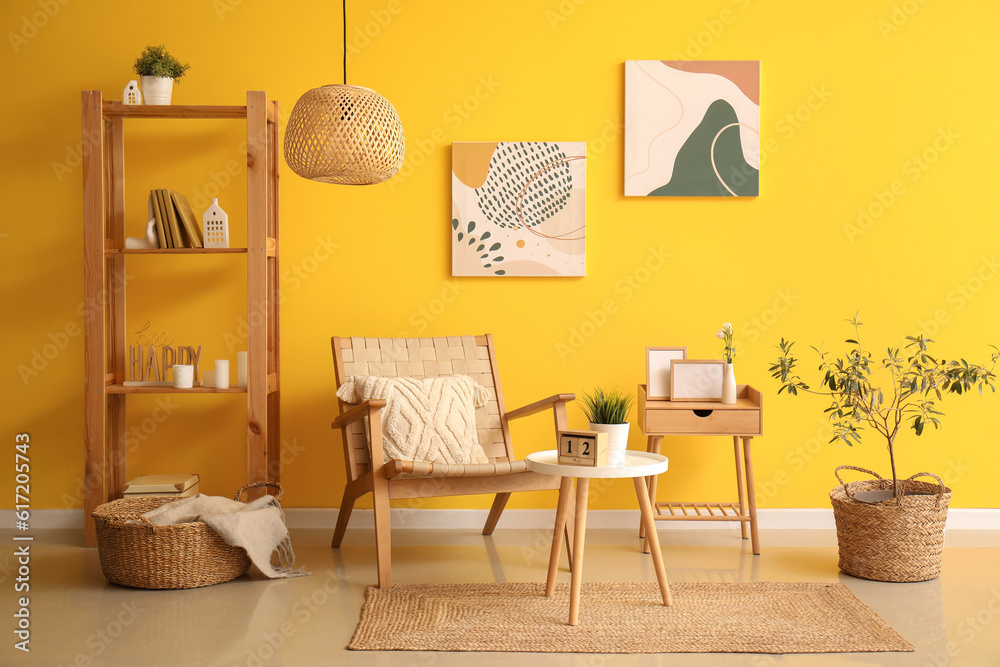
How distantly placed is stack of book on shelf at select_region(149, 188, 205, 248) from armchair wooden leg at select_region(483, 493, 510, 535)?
5.15 feet

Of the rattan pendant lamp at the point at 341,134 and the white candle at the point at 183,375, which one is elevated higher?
the rattan pendant lamp at the point at 341,134

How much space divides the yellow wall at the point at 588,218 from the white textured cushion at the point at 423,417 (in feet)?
1.54

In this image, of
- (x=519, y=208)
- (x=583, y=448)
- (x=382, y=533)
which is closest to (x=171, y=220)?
(x=519, y=208)

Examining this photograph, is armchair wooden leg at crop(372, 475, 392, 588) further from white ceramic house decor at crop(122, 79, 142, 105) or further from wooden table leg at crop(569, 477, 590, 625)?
white ceramic house decor at crop(122, 79, 142, 105)

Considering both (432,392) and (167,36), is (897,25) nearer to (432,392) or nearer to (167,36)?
(432,392)

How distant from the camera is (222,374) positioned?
10.2ft

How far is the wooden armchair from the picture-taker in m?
2.57

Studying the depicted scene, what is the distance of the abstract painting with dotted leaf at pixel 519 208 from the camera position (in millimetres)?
3389

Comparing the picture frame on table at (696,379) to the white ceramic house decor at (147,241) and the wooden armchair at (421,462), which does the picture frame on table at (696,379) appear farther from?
the white ceramic house decor at (147,241)

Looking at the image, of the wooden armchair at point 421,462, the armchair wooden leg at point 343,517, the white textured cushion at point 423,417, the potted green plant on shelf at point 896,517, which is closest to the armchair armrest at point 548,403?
the wooden armchair at point 421,462

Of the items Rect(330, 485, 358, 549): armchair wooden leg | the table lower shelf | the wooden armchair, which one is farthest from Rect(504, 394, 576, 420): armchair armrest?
Rect(330, 485, 358, 549): armchair wooden leg

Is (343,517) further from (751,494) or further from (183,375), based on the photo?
(751,494)

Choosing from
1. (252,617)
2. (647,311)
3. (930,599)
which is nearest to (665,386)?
Answer: (647,311)

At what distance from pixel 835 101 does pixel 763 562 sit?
77.7 inches
